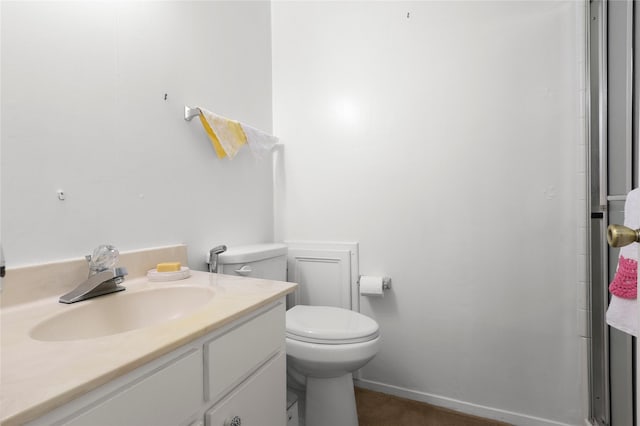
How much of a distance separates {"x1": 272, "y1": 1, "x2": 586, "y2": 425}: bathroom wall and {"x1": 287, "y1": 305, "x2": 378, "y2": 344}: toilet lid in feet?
1.17

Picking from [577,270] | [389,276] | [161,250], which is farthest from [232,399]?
[577,270]

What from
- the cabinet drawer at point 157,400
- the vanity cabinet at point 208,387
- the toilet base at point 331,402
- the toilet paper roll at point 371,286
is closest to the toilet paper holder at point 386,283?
the toilet paper roll at point 371,286

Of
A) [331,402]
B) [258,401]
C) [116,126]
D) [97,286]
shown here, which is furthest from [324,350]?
[116,126]

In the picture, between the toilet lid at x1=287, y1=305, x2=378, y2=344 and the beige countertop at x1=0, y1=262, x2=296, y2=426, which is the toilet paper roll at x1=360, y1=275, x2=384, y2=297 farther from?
the beige countertop at x1=0, y1=262, x2=296, y2=426

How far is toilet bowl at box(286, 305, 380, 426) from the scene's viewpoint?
115 centimetres

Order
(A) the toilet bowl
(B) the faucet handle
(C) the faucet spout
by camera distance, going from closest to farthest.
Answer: (C) the faucet spout < (B) the faucet handle < (A) the toilet bowl

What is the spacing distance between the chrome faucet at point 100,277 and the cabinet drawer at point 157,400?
40cm

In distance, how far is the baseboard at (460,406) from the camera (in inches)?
53.6

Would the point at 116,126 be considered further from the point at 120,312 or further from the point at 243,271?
the point at 243,271

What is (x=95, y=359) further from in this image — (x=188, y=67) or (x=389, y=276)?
(x=389, y=276)

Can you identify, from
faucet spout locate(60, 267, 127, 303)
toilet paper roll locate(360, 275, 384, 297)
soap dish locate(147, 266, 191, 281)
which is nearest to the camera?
faucet spout locate(60, 267, 127, 303)

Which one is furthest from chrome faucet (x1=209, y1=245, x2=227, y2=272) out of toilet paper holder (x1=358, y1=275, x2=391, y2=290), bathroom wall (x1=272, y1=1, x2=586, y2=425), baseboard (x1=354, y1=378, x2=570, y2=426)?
baseboard (x1=354, y1=378, x2=570, y2=426)

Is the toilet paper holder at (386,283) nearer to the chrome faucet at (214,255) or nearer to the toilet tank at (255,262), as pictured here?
the toilet tank at (255,262)

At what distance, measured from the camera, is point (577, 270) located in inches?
50.7
